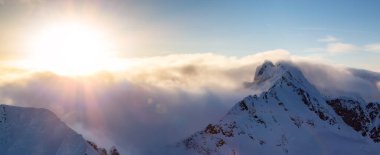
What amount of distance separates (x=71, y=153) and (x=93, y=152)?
9428mm

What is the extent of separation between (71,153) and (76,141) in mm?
6915

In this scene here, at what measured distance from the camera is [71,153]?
632ft

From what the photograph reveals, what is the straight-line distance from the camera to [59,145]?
198m

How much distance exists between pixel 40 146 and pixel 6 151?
14.2m

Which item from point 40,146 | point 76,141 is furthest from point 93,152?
point 40,146

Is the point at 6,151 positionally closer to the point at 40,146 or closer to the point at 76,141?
the point at 40,146

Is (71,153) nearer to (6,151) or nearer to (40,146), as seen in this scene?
(40,146)

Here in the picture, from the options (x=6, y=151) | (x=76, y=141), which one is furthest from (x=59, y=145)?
(x=6, y=151)

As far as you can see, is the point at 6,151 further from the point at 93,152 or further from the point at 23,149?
the point at 93,152

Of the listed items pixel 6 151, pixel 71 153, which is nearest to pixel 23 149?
pixel 6 151

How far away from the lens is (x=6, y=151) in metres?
197

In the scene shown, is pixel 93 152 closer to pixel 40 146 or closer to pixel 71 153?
pixel 71 153

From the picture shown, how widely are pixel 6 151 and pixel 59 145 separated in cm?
2250

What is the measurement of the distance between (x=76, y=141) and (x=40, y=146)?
1604 cm
